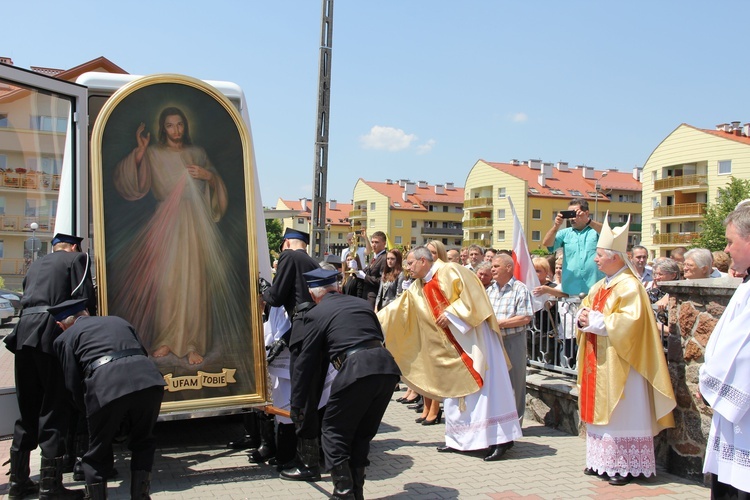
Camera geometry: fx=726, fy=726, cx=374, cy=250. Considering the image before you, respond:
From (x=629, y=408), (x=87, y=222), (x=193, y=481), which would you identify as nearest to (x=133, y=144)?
(x=87, y=222)

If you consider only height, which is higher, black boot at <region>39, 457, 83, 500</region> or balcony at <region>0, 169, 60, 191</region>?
balcony at <region>0, 169, 60, 191</region>

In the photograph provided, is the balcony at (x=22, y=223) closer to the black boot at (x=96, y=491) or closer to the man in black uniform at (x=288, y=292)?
the man in black uniform at (x=288, y=292)

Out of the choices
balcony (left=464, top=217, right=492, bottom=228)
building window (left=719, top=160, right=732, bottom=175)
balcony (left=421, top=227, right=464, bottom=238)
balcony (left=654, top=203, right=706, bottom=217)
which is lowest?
balcony (left=421, top=227, right=464, bottom=238)

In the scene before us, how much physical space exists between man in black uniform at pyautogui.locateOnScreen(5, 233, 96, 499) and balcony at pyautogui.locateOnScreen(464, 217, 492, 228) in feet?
254

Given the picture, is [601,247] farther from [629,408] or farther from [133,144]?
[133,144]

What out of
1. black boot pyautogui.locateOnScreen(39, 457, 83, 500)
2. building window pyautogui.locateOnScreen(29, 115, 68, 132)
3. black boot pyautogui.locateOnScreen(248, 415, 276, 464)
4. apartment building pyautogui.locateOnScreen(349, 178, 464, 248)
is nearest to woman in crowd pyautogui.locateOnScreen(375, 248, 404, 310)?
black boot pyautogui.locateOnScreen(248, 415, 276, 464)

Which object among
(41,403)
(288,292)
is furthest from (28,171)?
(288,292)

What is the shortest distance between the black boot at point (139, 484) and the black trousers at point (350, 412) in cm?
122

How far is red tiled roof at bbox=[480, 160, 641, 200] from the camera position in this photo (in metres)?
76.3

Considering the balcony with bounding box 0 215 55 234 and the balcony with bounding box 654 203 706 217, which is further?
the balcony with bounding box 654 203 706 217

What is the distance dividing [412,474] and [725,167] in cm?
5764

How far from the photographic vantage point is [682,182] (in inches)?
2377

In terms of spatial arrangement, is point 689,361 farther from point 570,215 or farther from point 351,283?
point 351,283

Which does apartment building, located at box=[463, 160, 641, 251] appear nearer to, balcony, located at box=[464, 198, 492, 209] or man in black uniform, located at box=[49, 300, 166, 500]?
balcony, located at box=[464, 198, 492, 209]
